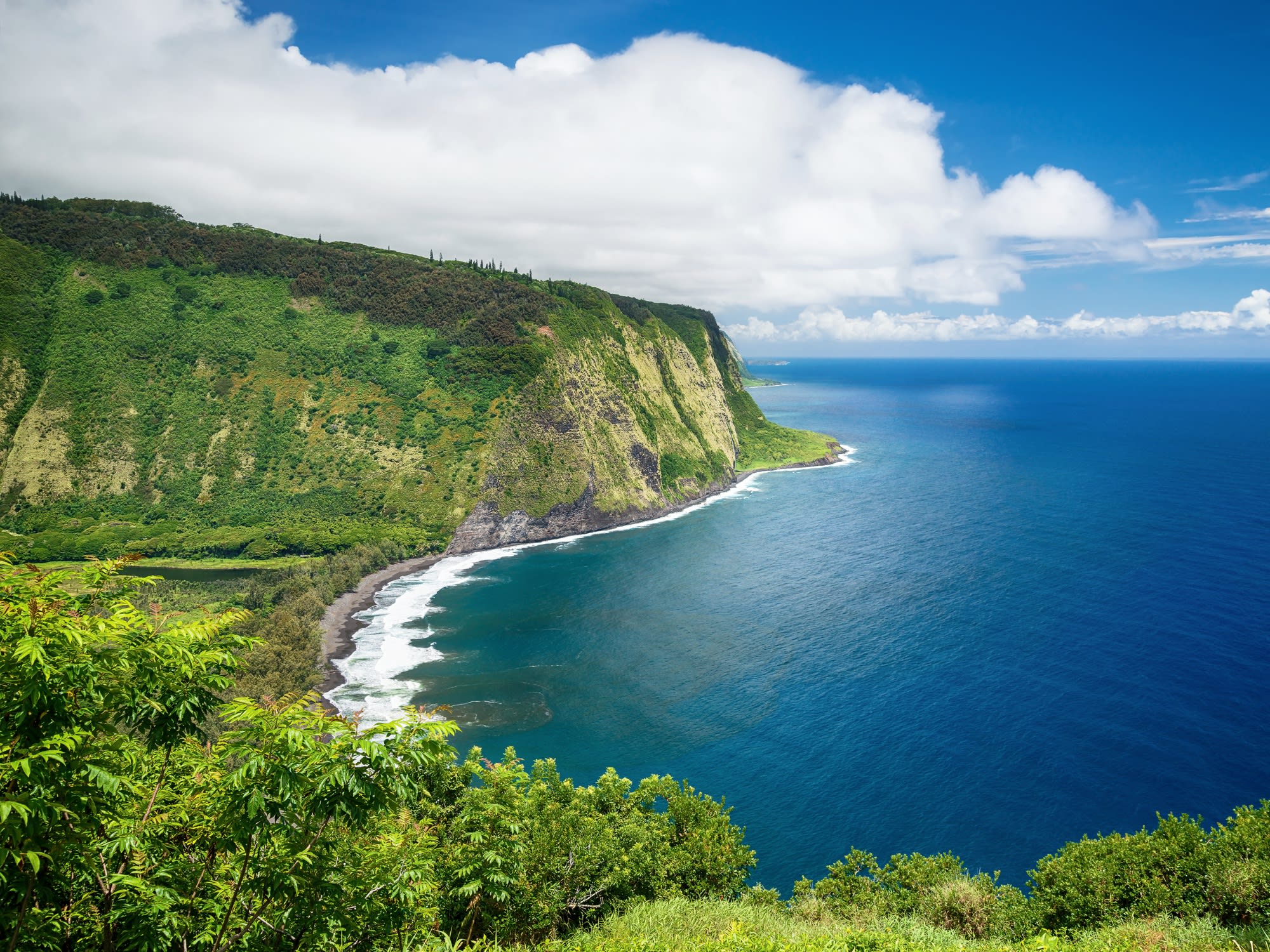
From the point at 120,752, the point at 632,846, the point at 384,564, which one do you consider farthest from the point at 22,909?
the point at 384,564

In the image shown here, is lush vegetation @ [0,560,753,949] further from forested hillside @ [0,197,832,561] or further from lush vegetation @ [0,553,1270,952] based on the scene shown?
forested hillside @ [0,197,832,561]

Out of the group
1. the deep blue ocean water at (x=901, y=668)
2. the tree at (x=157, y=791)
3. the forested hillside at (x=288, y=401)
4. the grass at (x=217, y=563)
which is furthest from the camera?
the forested hillside at (x=288, y=401)

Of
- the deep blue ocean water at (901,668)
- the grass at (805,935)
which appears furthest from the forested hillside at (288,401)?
the grass at (805,935)

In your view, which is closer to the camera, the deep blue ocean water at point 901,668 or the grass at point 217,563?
the deep blue ocean water at point 901,668

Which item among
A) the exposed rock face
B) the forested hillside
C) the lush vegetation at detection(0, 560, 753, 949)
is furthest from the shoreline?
the lush vegetation at detection(0, 560, 753, 949)

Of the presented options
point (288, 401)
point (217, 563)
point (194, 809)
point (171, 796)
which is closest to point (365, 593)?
point (217, 563)

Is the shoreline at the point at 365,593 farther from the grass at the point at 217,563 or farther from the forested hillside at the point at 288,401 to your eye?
the grass at the point at 217,563

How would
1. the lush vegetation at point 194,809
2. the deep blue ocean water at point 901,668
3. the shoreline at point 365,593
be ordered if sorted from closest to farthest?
the lush vegetation at point 194,809, the deep blue ocean water at point 901,668, the shoreline at point 365,593

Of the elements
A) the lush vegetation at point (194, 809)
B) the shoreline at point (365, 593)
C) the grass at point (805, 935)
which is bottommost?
the shoreline at point (365, 593)

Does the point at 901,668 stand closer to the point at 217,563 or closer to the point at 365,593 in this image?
the point at 365,593
